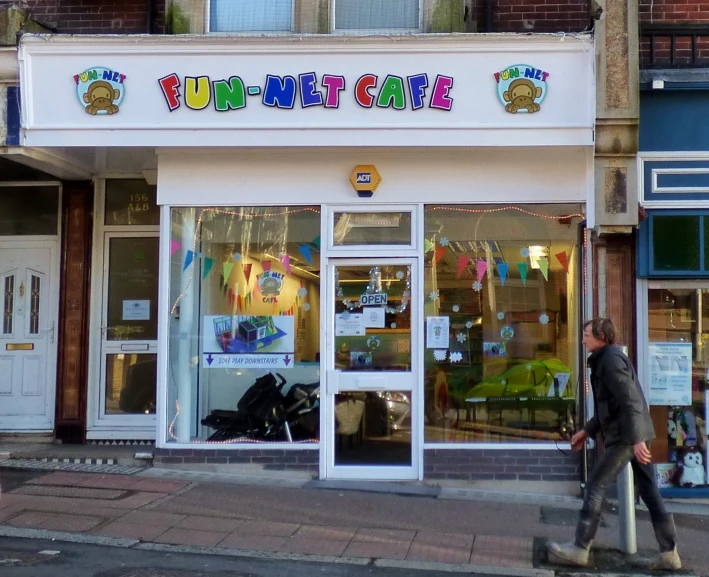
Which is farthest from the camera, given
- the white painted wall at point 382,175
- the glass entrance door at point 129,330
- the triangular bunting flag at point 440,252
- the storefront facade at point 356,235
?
the glass entrance door at point 129,330

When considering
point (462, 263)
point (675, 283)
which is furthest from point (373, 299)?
point (675, 283)

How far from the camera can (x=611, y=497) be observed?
841 cm

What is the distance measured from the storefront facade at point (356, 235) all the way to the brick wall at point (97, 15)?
904 millimetres

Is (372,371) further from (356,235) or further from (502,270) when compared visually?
(502,270)

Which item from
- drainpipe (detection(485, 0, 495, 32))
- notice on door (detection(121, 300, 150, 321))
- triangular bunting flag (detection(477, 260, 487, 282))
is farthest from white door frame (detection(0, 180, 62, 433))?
drainpipe (detection(485, 0, 495, 32))

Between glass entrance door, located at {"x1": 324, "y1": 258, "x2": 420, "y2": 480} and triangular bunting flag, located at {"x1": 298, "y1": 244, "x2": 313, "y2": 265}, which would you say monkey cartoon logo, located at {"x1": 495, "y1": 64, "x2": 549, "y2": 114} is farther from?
triangular bunting flag, located at {"x1": 298, "y1": 244, "x2": 313, "y2": 265}

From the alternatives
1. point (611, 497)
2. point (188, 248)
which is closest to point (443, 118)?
point (188, 248)

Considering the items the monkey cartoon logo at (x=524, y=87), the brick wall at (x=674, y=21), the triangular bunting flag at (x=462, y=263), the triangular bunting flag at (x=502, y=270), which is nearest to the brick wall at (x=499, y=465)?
the triangular bunting flag at (x=502, y=270)

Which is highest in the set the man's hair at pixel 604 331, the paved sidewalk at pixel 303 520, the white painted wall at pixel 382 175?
the white painted wall at pixel 382 175

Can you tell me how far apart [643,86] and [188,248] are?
4.82m

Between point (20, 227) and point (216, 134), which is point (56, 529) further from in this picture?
point (20, 227)

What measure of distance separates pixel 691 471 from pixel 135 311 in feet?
20.3

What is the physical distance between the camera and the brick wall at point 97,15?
30.6 feet

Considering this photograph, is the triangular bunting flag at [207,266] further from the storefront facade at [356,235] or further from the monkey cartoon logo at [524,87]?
the monkey cartoon logo at [524,87]
